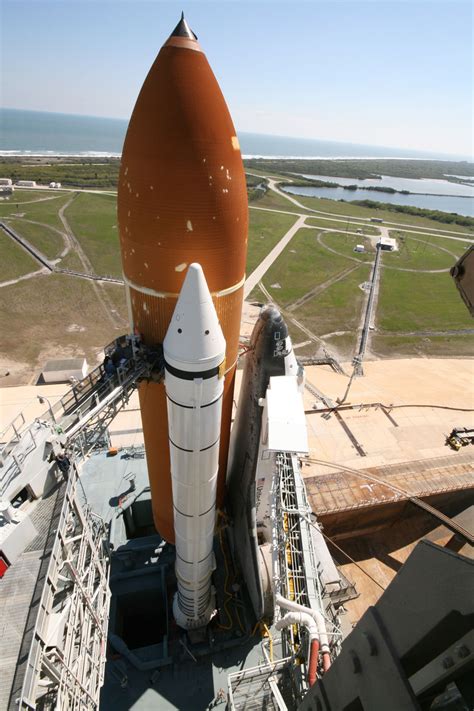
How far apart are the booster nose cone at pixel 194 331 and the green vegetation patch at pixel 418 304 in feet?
119

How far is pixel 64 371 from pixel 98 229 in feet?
150

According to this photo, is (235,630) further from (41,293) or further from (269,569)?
(41,293)

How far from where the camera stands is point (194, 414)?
7.78 metres

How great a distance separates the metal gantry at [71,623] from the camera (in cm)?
650

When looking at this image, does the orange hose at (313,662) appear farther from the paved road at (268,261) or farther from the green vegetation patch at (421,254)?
the green vegetation patch at (421,254)

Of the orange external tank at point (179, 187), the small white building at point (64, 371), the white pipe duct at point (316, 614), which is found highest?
the orange external tank at point (179, 187)

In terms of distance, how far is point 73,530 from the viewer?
873 centimetres

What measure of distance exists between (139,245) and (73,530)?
6800 mm

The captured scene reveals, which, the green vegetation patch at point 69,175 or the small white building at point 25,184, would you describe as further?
the green vegetation patch at point 69,175

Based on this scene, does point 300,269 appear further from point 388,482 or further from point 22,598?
point 22,598

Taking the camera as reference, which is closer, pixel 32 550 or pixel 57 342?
pixel 32 550

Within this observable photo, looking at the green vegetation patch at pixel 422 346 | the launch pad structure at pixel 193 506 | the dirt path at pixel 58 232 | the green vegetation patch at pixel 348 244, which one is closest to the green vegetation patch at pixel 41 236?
the dirt path at pixel 58 232

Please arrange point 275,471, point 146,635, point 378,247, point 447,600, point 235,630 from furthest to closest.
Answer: point 378,247, point 146,635, point 235,630, point 275,471, point 447,600

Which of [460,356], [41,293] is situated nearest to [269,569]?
[460,356]
